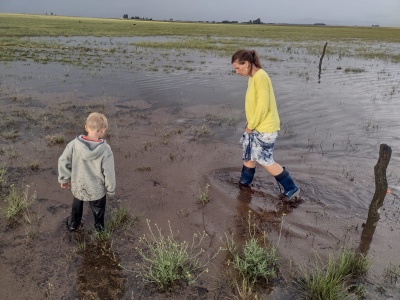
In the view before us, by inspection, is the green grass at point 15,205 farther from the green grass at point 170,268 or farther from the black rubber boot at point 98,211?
the green grass at point 170,268

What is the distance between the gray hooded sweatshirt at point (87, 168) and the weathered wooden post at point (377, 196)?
11.2ft

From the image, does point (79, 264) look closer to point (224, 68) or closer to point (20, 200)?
point (20, 200)

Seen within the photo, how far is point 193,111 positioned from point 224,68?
1061cm

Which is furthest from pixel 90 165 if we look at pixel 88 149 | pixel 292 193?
pixel 292 193

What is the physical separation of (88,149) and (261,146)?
2616 millimetres

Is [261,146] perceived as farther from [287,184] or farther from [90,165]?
[90,165]

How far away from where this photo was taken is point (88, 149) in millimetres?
3764

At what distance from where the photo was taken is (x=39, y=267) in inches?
149

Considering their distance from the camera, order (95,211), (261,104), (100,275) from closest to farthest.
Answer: (100,275), (95,211), (261,104)

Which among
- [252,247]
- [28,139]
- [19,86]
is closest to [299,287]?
[252,247]

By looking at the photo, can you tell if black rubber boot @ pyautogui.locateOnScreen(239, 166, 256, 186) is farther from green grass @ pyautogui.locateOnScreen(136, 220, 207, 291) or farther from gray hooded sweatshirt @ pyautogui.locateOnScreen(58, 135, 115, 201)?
gray hooded sweatshirt @ pyautogui.locateOnScreen(58, 135, 115, 201)

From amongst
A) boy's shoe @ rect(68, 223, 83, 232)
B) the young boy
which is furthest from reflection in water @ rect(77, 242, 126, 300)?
the young boy

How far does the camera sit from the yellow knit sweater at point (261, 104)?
4746 mm

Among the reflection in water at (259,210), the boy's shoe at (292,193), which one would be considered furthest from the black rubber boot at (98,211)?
the boy's shoe at (292,193)
